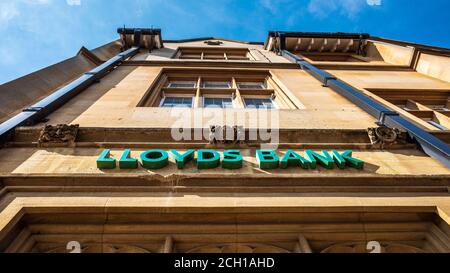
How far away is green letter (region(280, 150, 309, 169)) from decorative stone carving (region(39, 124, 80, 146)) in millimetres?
5313

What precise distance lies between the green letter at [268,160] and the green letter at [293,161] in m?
0.15

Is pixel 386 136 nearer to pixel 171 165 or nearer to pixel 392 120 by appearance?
pixel 392 120

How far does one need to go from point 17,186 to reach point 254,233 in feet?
15.8

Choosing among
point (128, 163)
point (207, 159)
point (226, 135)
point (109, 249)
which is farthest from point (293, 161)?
point (109, 249)

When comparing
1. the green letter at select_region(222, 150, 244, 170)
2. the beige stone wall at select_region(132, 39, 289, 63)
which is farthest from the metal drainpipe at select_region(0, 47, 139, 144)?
the green letter at select_region(222, 150, 244, 170)

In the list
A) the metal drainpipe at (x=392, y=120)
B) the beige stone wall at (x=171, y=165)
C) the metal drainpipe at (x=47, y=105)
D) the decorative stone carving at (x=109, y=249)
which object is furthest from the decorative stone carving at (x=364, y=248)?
the metal drainpipe at (x=47, y=105)

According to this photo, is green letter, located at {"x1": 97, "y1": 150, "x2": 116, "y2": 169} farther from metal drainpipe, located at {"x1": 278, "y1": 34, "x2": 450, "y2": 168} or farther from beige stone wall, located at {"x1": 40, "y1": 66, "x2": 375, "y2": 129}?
metal drainpipe, located at {"x1": 278, "y1": 34, "x2": 450, "y2": 168}

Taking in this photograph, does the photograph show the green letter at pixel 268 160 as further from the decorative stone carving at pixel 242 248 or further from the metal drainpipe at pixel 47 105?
the metal drainpipe at pixel 47 105

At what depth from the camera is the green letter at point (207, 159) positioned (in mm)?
5547

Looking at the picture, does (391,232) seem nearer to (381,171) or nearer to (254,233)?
(381,171)

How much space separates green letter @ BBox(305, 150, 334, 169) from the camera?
5615 mm

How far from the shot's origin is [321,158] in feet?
18.8

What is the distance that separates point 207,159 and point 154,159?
1195 mm

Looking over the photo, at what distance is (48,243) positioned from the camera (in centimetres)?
452
